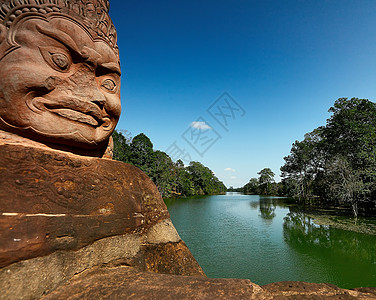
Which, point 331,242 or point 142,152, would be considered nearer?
point 331,242

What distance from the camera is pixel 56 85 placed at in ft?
6.05

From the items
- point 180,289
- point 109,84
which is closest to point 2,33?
point 109,84

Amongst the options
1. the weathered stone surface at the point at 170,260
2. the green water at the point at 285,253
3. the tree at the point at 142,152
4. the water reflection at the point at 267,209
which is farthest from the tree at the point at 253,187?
the weathered stone surface at the point at 170,260

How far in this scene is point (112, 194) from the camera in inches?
72.7

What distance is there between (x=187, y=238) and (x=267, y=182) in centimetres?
6018

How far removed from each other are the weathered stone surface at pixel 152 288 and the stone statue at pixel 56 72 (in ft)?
4.01

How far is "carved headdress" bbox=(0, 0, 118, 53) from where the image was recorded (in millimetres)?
1777

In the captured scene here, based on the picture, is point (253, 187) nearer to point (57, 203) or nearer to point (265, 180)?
point (265, 180)

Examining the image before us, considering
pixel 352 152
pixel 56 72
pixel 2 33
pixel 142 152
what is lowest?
pixel 56 72

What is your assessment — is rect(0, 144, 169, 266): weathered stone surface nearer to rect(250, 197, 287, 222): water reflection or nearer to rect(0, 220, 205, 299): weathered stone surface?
rect(0, 220, 205, 299): weathered stone surface

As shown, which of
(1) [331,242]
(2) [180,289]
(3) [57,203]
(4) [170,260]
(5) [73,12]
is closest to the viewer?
(2) [180,289]

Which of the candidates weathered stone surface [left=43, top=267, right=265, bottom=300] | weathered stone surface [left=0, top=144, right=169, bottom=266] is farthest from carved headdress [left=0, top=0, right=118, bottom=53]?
weathered stone surface [left=43, top=267, right=265, bottom=300]

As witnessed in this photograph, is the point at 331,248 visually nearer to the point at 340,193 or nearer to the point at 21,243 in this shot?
the point at 340,193

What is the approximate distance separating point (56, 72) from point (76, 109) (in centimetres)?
37
